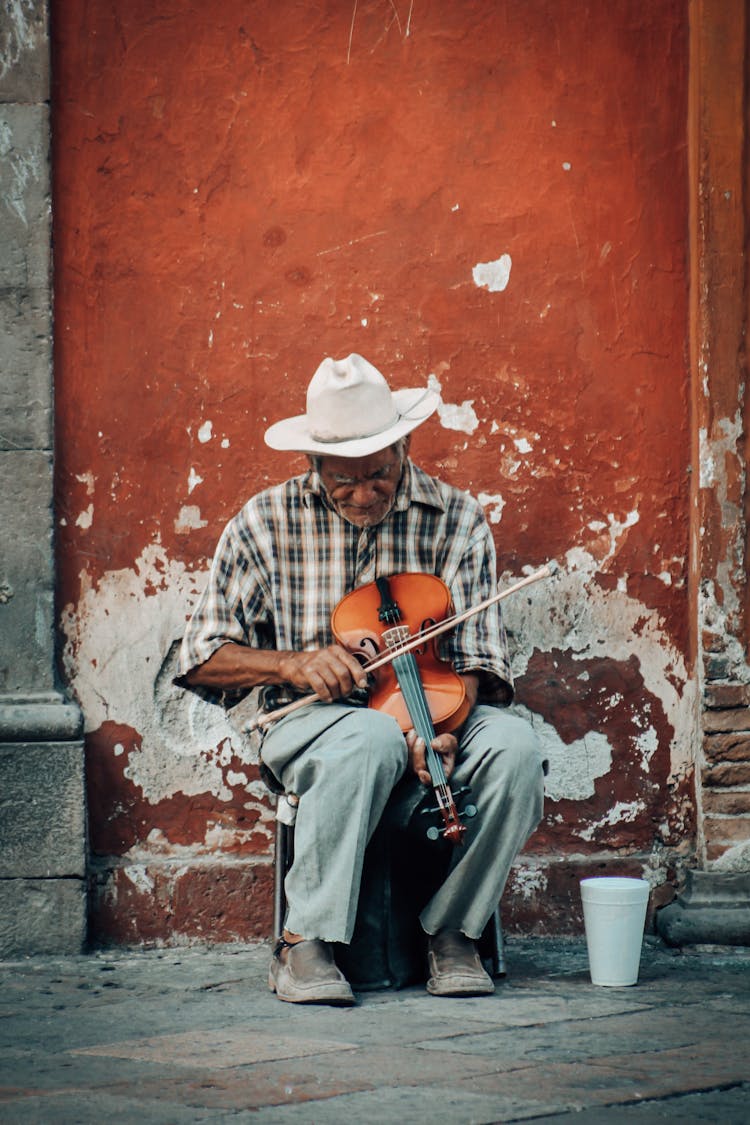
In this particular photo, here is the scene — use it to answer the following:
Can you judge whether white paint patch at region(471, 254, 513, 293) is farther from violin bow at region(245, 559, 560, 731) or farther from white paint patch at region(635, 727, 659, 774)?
white paint patch at region(635, 727, 659, 774)

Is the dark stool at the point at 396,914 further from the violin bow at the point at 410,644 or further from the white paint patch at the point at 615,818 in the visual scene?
the white paint patch at the point at 615,818

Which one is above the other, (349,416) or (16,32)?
(16,32)

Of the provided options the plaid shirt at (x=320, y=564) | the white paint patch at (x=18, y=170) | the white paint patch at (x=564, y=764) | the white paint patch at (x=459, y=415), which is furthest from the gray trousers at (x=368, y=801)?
the white paint patch at (x=18, y=170)

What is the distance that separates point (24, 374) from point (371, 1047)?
2.07m

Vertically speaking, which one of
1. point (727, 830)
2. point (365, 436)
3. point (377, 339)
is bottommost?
point (727, 830)

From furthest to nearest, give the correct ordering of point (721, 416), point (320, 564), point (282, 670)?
point (721, 416)
point (320, 564)
point (282, 670)

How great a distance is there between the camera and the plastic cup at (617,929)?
11.8 ft

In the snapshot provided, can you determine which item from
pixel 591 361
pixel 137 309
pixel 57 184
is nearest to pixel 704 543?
pixel 591 361

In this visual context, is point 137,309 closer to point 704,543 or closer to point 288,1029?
point 704,543

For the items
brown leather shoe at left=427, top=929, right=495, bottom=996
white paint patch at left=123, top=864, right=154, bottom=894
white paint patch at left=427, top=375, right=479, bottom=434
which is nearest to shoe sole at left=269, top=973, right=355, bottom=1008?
brown leather shoe at left=427, top=929, right=495, bottom=996

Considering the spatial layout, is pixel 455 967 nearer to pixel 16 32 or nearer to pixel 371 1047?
pixel 371 1047

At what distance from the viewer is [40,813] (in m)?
4.04

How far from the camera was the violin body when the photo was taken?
3.62m

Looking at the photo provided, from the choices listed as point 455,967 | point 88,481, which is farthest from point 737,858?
point 88,481
